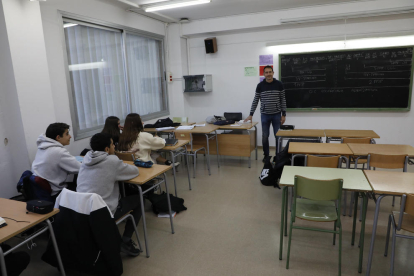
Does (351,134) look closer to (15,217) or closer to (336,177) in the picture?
(336,177)

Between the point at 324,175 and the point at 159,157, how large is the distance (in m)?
2.36

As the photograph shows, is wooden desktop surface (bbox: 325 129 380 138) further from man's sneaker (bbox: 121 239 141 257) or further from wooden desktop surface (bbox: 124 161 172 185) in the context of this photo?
man's sneaker (bbox: 121 239 141 257)

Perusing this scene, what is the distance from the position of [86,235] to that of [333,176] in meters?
2.04

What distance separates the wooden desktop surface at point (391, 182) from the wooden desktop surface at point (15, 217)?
2.41 metres

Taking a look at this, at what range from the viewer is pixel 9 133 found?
3.34 meters

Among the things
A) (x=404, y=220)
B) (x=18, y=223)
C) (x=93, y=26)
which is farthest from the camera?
(x=93, y=26)

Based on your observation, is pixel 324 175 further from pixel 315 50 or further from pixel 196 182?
pixel 315 50

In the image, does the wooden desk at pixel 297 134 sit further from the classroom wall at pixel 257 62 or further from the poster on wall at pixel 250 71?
the poster on wall at pixel 250 71

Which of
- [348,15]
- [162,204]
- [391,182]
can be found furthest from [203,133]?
[348,15]

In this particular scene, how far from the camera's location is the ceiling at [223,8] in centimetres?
496

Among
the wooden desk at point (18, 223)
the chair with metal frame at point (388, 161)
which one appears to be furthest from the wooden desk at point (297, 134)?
the wooden desk at point (18, 223)

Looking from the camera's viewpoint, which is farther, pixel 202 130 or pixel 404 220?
pixel 202 130

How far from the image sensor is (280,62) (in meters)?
5.92

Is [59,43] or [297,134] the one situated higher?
[59,43]
